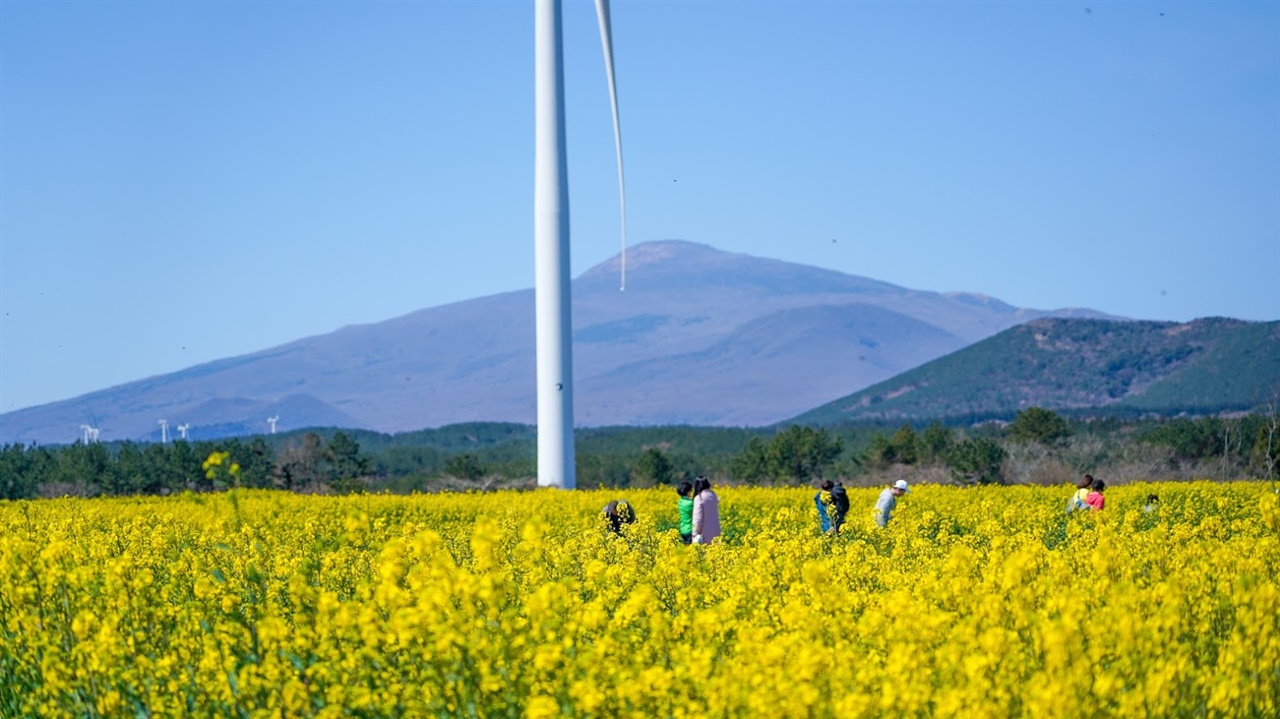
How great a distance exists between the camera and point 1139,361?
162750 millimetres

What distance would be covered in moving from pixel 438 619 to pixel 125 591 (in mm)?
2895

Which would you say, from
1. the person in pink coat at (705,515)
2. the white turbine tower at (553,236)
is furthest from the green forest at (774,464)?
the person in pink coat at (705,515)

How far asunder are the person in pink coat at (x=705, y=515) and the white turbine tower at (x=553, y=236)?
336 inches

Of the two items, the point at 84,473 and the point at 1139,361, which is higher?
the point at 1139,361

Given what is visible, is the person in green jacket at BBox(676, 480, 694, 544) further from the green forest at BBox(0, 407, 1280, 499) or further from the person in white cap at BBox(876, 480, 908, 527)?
the green forest at BBox(0, 407, 1280, 499)

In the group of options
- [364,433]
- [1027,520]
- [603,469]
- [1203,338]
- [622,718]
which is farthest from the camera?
[1203,338]

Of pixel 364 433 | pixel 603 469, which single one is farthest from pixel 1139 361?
pixel 603 469

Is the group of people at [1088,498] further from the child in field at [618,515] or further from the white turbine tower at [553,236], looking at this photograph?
the white turbine tower at [553,236]

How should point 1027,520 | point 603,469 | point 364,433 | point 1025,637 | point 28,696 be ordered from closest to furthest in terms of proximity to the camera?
point 1025,637 → point 28,696 → point 1027,520 → point 603,469 → point 364,433

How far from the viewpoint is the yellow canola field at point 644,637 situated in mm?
6434

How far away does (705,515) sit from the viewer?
1958cm

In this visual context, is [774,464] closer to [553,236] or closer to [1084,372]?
[553,236]

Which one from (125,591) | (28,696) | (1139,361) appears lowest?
(28,696)

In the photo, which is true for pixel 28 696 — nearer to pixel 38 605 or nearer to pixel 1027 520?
pixel 38 605
